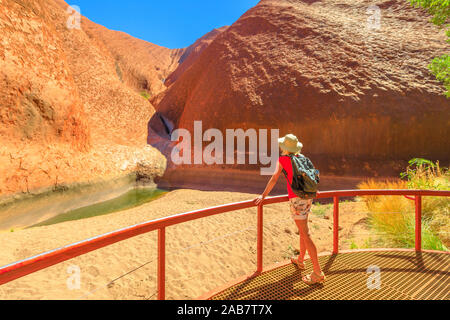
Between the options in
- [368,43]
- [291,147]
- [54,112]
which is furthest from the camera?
[368,43]

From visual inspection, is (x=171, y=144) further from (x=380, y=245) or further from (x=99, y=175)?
(x=380, y=245)

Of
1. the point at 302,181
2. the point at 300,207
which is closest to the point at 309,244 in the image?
the point at 300,207

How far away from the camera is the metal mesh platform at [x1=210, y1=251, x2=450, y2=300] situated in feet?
7.50

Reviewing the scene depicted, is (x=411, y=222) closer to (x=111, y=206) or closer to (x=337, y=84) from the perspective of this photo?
(x=337, y=84)

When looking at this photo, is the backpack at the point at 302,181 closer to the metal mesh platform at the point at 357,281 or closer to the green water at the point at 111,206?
the metal mesh platform at the point at 357,281

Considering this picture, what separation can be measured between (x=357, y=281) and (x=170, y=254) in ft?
12.9

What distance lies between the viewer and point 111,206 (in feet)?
39.8

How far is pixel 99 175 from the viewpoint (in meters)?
13.6

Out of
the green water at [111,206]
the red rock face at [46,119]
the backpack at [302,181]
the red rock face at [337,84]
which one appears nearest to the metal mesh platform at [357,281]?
the backpack at [302,181]

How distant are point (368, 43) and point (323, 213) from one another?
1075 cm

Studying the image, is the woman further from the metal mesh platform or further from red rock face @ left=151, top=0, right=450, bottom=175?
red rock face @ left=151, top=0, right=450, bottom=175

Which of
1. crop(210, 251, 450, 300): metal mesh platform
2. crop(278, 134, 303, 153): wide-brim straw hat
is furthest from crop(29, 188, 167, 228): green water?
crop(278, 134, 303, 153): wide-brim straw hat

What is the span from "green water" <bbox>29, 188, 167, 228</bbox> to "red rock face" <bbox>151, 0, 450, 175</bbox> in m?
5.97

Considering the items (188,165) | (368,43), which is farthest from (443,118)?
(188,165)
